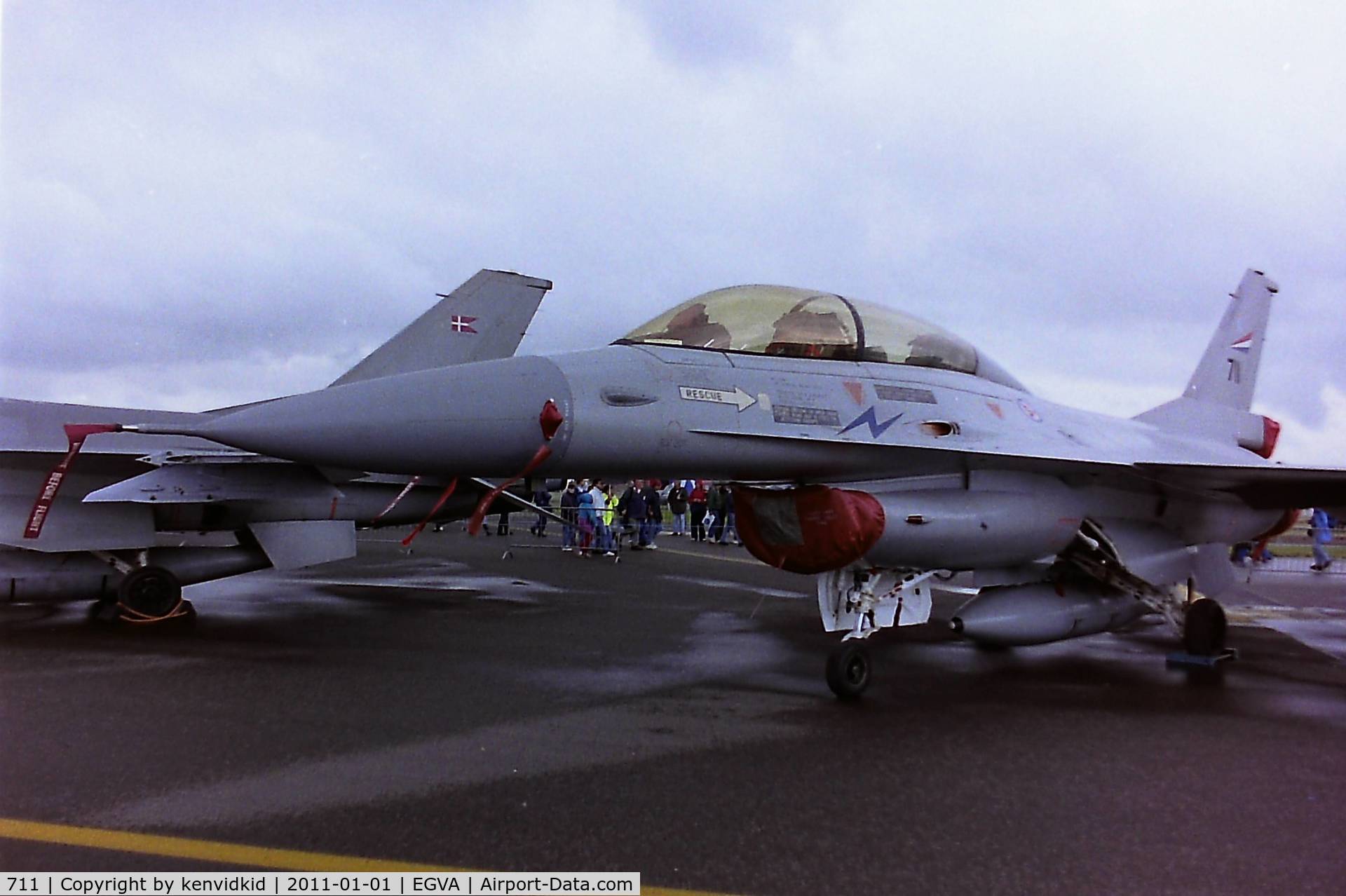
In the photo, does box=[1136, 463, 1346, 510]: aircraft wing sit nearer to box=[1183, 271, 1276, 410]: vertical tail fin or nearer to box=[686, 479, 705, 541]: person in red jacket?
box=[1183, 271, 1276, 410]: vertical tail fin

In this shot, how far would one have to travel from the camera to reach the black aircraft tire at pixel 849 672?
5.91 m

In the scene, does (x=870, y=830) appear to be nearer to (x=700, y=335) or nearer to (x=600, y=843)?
(x=600, y=843)

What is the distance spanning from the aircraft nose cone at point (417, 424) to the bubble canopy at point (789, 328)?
4.00ft

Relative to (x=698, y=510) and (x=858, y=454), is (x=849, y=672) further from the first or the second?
(x=698, y=510)

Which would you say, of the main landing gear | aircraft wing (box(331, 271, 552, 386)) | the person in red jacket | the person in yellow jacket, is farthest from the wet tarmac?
the person in red jacket

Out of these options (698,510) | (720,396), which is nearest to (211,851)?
(720,396)

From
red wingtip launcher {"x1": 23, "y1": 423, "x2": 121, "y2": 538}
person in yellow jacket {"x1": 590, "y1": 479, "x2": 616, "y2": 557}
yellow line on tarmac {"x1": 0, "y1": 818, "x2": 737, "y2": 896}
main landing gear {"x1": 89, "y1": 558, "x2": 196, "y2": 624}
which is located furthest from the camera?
person in yellow jacket {"x1": 590, "y1": 479, "x2": 616, "y2": 557}

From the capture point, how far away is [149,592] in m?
8.88

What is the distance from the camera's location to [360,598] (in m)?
11.1

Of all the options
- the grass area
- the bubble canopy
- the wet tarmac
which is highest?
the bubble canopy

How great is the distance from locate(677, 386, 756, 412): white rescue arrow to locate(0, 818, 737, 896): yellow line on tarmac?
3103 millimetres

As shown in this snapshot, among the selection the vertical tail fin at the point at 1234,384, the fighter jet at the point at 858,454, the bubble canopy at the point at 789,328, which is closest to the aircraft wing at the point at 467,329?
the fighter jet at the point at 858,454

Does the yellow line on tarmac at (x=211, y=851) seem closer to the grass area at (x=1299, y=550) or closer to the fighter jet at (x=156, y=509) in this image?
the fighter jet at (x=156, y=509)

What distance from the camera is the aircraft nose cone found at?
4.70 m
